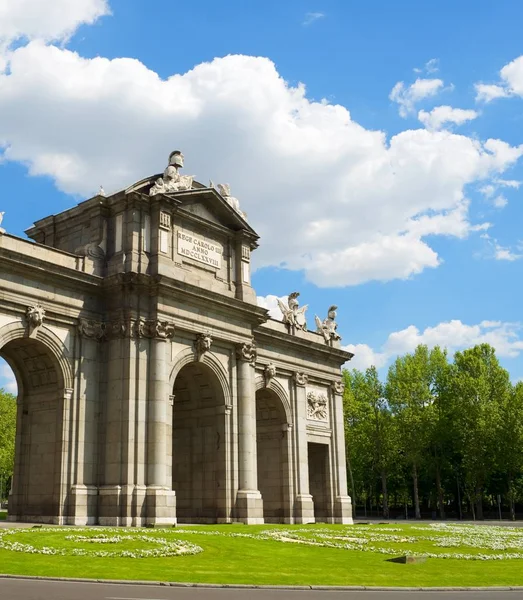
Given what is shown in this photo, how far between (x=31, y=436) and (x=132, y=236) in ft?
40.3

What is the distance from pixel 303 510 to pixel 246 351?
43.9 feet

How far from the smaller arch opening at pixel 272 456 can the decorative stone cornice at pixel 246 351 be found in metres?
6.48

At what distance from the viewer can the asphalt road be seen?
15.2m

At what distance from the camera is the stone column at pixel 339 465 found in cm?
5528

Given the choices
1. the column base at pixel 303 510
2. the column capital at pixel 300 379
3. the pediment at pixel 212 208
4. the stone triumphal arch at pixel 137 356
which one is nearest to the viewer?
the stone triumphal arch at pixel 137 356

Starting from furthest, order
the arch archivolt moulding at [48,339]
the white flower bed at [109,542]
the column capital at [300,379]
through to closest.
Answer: the column capital at [300,379] < the arch archivolt moulding at [48,339] < the white flower bed at [109,542]

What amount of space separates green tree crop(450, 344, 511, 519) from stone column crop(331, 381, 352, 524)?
1004 inches

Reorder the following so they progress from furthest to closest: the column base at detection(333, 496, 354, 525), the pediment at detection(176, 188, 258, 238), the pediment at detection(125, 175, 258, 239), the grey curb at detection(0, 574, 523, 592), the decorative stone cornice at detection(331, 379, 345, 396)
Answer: the decorative stone cornice at detection(331, 379, 345, 396) → the column base at detection(333, 496, 354, 525) → the pediment at detection(176, 188, 258, 238) → the pediment at detection(125, 175, 258, 239) → the grey curb at detection(0, 574, 523, 592)

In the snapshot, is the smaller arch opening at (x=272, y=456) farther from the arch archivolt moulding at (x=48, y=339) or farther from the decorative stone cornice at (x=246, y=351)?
the arch archivolt moulding at (x=48, y=339)

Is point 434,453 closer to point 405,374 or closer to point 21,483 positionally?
point 405,374

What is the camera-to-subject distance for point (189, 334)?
139ft

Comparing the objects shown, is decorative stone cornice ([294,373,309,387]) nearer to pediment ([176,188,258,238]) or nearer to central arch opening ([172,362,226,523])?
central arch opening ([172,362,226,523])

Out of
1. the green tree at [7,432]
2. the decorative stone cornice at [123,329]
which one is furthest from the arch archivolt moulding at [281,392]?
the green tree at [7,432]

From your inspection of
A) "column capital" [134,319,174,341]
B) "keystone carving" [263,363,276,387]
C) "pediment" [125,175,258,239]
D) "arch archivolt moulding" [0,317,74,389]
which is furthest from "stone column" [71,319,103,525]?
"keystone carving" [263,363,276,387]
